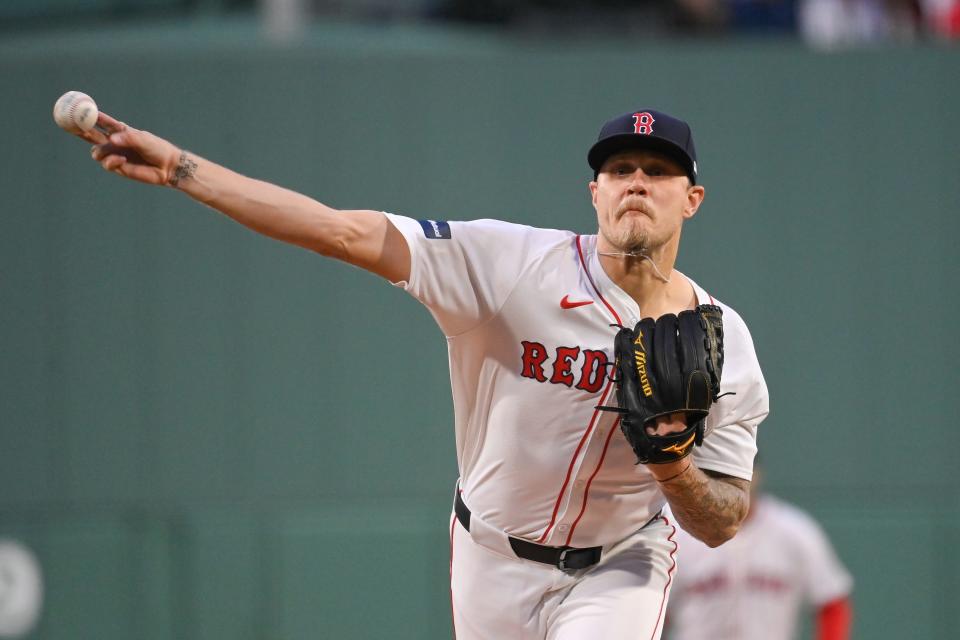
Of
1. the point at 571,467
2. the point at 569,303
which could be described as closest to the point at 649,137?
the point at 569,303

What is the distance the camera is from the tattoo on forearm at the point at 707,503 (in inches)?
118

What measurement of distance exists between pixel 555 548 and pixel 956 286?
417 cm

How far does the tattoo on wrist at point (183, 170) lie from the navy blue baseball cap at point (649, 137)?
1.06 metres

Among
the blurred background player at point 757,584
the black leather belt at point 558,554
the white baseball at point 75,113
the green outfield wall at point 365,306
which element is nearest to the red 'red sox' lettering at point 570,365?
the black leather belt at point 558,554

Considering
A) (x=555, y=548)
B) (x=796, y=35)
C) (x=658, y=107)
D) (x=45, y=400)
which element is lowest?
(x=555, y=548)

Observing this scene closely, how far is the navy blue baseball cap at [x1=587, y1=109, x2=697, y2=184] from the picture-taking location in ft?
10.0

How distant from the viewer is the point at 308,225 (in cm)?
262

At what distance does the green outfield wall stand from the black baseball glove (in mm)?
3675

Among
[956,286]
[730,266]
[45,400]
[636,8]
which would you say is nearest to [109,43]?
[45,400]

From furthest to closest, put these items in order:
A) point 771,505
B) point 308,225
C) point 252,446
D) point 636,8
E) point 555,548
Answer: point 636,8
point 252,446
point 771,505
point 555,548
point 308,225

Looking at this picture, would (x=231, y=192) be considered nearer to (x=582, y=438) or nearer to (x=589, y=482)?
(x=582, y=438)

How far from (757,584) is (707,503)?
2.57 meters

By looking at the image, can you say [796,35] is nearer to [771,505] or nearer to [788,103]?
[788,103]

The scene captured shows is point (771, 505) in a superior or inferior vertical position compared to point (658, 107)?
inferior
